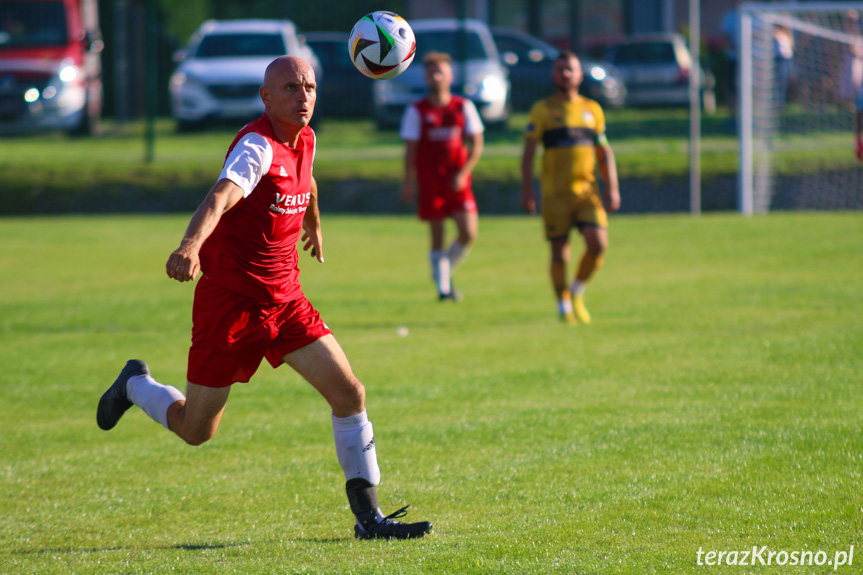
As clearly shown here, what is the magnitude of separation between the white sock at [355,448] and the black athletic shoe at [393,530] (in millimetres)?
184

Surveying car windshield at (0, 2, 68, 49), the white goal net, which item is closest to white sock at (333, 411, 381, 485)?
the white goal net

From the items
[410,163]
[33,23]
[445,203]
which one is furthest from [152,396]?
[33,23]

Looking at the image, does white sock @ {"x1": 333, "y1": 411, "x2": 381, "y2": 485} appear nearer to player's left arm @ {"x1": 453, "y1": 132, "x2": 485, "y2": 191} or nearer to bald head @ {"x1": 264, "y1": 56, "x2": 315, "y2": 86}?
bald head @ {"x1": 264, "y1": 56, "x2": 315, "y2": 86}

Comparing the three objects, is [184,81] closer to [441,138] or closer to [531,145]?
[441,138]

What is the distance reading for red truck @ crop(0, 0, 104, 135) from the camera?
21.1 metres

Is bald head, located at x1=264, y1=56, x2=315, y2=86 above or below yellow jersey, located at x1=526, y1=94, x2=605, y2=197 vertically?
Result: above

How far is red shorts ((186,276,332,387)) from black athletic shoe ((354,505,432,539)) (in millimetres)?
806

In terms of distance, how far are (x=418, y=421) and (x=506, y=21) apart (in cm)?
1778

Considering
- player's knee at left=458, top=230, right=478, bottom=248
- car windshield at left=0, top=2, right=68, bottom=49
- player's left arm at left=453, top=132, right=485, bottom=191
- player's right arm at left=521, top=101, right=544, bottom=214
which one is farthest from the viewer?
car windshield at left=0, top=2, right=68, bottom=49

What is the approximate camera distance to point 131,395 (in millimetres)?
5223

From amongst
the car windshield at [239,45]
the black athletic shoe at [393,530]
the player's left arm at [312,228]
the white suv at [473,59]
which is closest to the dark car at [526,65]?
the white suv at [473,59]

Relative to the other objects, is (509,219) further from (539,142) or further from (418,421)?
(418,421)

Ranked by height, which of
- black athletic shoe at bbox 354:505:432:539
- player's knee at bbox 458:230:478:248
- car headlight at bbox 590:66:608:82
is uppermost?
car headlight at bbox 590:66:608:82

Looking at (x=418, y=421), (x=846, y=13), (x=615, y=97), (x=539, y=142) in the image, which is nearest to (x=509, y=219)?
(x=615, y=97)
